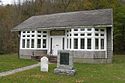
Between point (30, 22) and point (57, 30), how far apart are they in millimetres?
5416

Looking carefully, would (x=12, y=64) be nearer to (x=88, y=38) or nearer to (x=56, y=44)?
(x=88, y=38)

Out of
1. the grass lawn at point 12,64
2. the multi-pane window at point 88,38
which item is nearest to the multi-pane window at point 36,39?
the grass lawn at point 12,64

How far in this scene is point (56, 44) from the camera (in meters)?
32.8

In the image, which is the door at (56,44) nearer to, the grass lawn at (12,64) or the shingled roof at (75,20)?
the shingled roof at (75,20)

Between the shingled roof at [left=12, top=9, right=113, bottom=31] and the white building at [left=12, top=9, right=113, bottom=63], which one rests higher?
the shingled roof at [left=12, top=9, right=113, bottom=31]

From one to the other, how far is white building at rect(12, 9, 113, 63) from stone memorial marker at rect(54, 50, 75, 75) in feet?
30.2

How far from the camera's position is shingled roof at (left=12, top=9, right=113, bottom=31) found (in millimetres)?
28656

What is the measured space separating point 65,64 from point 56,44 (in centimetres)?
1405

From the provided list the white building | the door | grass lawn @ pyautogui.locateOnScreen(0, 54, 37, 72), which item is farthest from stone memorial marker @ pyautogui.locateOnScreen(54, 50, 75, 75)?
the door

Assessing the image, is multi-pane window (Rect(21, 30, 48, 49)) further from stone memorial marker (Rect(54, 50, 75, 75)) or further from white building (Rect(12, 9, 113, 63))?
stone memorial marker (Rect(54, 50, 75, 75))

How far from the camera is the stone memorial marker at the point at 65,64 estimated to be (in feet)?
60.2

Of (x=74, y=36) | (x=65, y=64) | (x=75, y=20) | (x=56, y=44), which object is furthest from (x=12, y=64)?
(x=75, y=20)

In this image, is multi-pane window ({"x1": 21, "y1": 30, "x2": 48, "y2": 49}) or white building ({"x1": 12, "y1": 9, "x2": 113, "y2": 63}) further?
multi-pane window ({"x1": 21, "y1": 30, "x2": 48, "y2": 49})

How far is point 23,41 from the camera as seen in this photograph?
113ft
